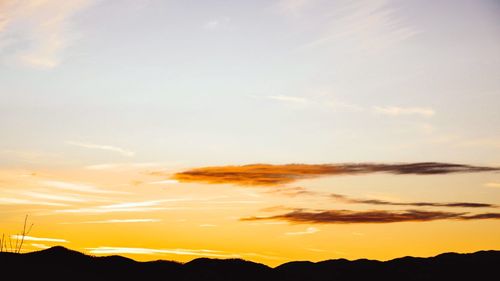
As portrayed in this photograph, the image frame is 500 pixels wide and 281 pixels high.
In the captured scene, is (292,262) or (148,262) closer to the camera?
(148,262)

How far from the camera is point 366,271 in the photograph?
41.7m

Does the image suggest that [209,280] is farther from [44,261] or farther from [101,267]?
[44,261]

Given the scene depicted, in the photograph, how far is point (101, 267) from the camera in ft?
127

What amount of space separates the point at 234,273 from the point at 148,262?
5.48m

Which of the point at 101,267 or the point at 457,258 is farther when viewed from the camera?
the point at 457,258

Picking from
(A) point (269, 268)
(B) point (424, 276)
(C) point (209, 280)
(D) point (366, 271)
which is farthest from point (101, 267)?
(B) point (424, 276)

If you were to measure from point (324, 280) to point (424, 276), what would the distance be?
20.3ft

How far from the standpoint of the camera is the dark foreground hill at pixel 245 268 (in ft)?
120

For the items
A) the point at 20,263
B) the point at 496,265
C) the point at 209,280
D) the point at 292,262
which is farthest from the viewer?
the point at 292,262

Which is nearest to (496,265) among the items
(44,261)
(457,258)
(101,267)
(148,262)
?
(457,258)

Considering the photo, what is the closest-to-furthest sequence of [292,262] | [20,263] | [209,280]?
1. [20,263]
2. [209,280]
3. [292,262]

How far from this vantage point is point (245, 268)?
4188cm

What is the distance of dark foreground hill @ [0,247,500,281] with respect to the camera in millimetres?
36656

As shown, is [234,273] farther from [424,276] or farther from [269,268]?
[424,276]
